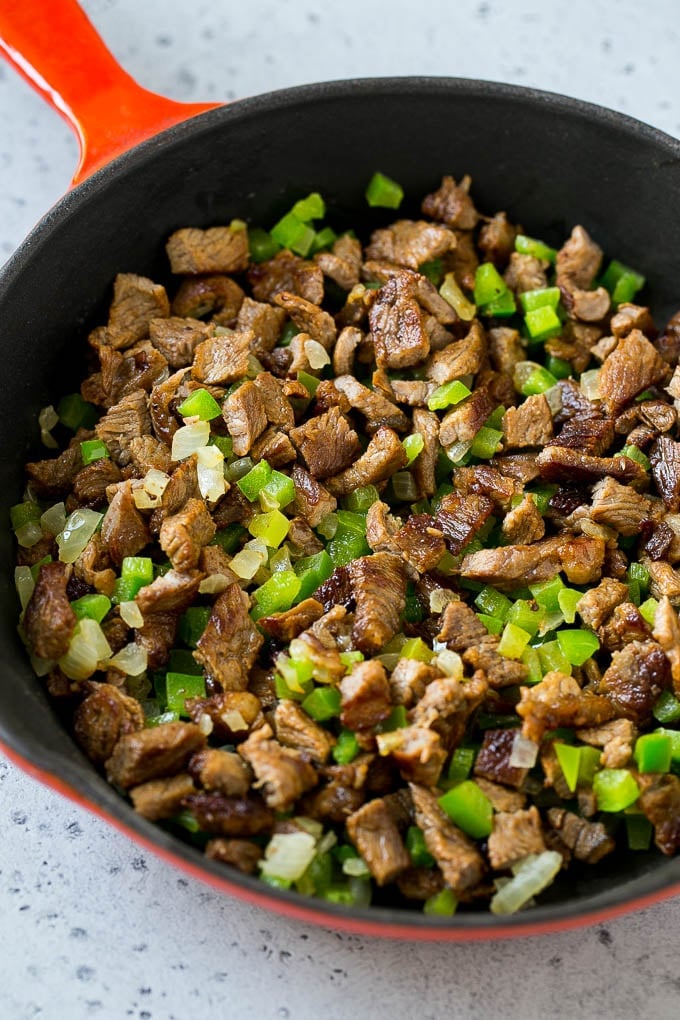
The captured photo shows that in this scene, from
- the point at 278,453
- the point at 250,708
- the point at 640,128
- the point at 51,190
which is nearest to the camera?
the point at 250,708

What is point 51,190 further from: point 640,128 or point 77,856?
point 77,856

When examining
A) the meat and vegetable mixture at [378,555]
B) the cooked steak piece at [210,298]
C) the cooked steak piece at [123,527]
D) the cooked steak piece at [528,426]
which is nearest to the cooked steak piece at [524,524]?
the meat and vegetable mixture at [378,555]

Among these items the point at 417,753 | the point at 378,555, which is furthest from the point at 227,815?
the point at 378,555

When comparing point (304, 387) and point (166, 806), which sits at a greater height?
point (304, 387)

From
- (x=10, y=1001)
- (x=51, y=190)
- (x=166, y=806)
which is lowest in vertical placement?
(x=10, y=1001)

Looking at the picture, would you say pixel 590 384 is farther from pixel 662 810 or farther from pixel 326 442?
pixel 662 810

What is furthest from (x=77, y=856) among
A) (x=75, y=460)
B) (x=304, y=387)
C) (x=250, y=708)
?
(x=304, y=387)
